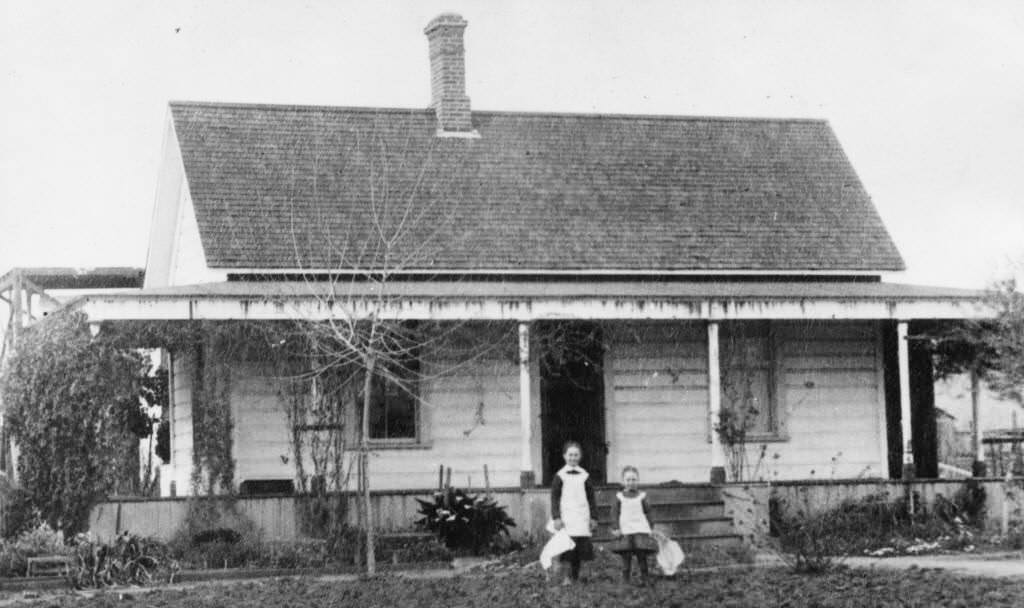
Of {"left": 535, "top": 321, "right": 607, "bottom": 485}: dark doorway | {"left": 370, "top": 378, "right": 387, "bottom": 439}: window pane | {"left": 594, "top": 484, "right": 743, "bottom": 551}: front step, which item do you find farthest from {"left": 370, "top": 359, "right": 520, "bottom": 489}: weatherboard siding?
{"left": 594, "top": 484, "right": 743, "bottom": 551}: front step

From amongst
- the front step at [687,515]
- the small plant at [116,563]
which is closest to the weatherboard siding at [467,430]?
the front step at [687,515]

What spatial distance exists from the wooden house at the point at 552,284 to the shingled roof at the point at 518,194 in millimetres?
38

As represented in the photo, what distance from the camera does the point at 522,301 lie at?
19891 mm

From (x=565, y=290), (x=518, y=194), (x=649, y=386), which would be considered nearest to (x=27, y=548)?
(x=565, y=290)

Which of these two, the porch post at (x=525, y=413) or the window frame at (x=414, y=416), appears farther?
the window frame at (x=414, y=416)

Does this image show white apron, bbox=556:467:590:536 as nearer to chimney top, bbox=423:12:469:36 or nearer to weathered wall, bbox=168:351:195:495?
weathered wall, bbox=168:351:195:495

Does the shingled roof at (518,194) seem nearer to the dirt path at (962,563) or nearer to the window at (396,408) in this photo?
the window at (396,408)

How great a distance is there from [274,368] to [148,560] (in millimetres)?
4037

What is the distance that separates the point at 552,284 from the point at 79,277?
29.3 ft

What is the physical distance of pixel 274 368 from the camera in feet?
67.8

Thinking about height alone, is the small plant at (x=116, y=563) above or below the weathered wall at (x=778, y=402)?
below

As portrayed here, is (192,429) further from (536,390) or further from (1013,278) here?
(1013,278)

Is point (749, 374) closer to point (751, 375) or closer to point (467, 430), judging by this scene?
point (751, 375)

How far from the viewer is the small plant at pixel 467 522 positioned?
728 inches
